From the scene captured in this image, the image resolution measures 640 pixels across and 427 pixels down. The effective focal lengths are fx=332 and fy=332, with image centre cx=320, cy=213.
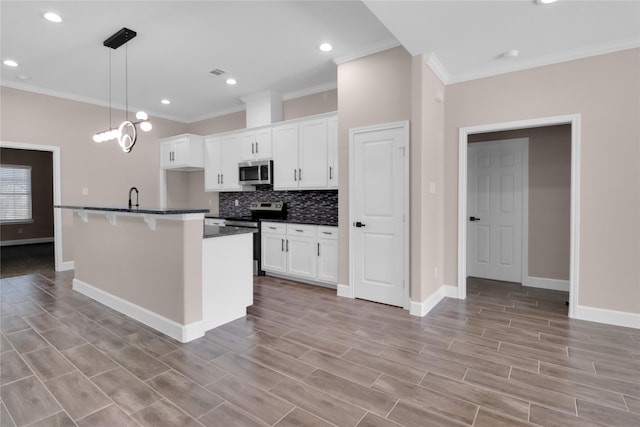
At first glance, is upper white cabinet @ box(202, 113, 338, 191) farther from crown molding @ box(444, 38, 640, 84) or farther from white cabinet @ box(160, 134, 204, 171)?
crown molding @ box(444, 38, 640, 84)

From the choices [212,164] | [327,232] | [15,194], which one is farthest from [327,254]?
[15,194]

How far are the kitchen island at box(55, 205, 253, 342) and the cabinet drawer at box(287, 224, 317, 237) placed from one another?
1.23 m

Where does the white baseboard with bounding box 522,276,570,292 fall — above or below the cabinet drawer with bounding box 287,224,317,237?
below

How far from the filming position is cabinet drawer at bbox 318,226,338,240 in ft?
14.2

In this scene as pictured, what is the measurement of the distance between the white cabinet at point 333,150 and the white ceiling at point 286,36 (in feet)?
2.41

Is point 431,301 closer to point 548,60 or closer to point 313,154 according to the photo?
point 313,154

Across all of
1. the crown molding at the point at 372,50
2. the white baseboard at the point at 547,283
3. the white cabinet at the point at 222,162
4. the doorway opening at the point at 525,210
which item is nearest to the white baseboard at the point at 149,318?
the white cabinet at the point at 222,162

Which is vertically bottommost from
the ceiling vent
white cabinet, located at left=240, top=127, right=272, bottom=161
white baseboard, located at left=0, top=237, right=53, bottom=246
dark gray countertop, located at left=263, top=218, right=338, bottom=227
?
white baseboard, located at left=0, top=237, right=53, bottom=246

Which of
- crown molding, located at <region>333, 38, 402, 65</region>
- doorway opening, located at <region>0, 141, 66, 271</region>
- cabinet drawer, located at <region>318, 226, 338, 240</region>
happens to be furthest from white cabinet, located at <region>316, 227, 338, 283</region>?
doorway opening, located at <region>0, 141, 66, 271</region>

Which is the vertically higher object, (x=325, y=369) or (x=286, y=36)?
(x=286, y=36)

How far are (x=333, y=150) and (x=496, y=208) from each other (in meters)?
2.59

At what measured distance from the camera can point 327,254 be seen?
14.5ft

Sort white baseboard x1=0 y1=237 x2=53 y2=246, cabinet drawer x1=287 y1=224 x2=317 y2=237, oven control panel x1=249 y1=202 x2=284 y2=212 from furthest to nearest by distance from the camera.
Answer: white baseboard x1=0 y1=237 x2=53 y2=246, oven control panel x1=249 y1=202 x2=284 y2=212, cabinet drawer x1=287 y1=224 x2=317 y2=237

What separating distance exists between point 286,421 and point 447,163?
340 centimetres
